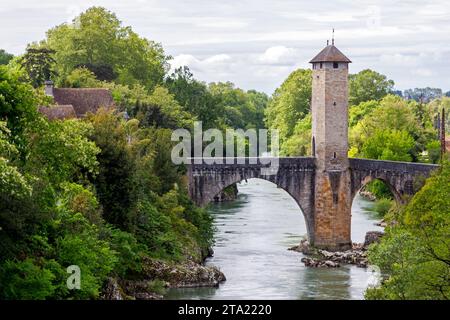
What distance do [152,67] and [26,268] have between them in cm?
6384

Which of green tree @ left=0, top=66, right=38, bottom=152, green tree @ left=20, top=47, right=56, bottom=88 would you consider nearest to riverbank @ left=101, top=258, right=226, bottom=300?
green tree @ left=0, top=66, right=38, bottom=152

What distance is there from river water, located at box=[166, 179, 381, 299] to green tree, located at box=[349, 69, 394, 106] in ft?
114

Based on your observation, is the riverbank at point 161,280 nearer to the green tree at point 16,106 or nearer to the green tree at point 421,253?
the green tree at point 16,106

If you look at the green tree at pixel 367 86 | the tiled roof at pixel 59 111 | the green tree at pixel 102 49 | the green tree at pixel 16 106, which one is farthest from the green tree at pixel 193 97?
the green tree at pixel 16 106

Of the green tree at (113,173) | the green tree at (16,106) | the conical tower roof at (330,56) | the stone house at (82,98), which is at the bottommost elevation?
the green tree at (113,173)

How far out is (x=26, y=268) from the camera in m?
28.6

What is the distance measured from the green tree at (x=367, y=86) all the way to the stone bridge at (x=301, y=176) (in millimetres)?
51981

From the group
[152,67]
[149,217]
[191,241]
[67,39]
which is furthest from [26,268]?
[152,67]

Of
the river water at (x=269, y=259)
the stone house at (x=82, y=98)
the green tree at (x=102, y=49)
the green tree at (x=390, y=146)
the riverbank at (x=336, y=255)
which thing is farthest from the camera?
the green tree at (x=102, y=49)

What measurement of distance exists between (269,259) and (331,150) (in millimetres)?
8654

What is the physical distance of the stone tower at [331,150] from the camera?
58.0 m

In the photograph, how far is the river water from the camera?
146ft

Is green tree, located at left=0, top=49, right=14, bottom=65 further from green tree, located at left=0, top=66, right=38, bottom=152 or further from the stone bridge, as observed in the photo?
green tree, located at left=0, top=66, right=38, bottom=152
